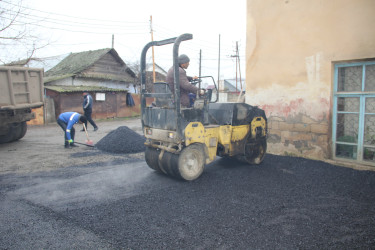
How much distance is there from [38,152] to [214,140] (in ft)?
17.5

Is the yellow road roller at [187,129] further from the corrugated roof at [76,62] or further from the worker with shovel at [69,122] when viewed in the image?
the corrugated roof at [76,62]

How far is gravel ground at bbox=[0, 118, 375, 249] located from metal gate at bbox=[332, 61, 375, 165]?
1.87 feet

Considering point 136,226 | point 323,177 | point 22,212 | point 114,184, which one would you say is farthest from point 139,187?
point 323,177

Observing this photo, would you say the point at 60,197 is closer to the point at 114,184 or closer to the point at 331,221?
the point at 114,184

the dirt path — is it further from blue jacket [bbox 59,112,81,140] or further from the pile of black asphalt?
blue jacket [bbox 59,112,81,140]

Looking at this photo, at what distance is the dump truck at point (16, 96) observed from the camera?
7.45m

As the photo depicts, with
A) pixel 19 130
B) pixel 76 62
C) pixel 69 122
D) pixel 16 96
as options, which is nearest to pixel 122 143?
pixel 69 122

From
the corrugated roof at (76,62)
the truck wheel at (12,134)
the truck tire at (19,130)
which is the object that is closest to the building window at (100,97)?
the corrugated roof at (76,62)

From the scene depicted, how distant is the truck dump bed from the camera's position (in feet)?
24.3

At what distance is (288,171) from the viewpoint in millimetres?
5406

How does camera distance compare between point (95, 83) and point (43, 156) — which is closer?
point (43, 156)

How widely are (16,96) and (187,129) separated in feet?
19.5

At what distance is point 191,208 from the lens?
3672 millimetres

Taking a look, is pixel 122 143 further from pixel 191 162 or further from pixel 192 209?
pixel 192 209
